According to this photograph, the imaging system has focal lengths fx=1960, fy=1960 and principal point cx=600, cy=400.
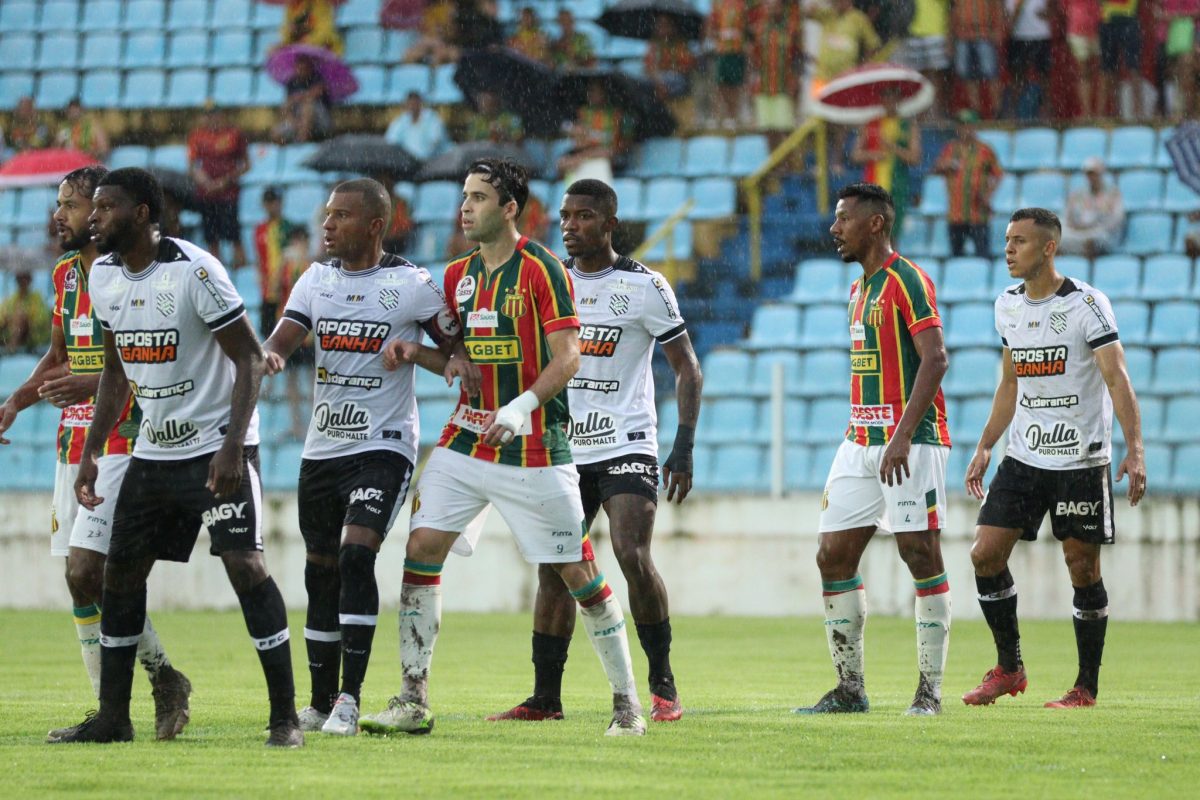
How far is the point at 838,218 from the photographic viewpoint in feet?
29.9

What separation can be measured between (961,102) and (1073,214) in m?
3.23

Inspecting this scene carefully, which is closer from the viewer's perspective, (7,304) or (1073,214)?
(1073,214)

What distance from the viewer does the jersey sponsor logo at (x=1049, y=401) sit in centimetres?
965

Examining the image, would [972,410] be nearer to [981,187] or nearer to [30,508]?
[981,187]

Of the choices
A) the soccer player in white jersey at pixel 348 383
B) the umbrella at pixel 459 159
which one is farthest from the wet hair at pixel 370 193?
the umbrella at pixel 459 159

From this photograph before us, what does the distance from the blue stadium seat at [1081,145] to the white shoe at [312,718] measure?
47.0 feet

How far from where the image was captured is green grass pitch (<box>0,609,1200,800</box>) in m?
6.26

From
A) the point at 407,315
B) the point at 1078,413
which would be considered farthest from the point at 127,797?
the point at 1078,413

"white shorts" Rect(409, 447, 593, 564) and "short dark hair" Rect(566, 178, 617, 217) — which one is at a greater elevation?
"short dark hair" Rect(566, 178, 617, 217)

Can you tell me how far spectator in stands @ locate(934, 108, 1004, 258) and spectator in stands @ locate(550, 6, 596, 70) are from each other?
526cm

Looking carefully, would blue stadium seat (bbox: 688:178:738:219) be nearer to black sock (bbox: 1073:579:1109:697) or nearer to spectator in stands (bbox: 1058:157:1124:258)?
spectator in stands (bbox: 1058:157:1124:258)

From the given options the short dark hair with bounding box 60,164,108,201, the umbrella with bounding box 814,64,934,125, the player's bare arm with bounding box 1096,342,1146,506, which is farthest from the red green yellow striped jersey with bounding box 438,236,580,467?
the umbrella with bounding box 814,64,934,125

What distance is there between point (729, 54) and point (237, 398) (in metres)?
16.1

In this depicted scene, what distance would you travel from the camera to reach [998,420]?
1008 cm
